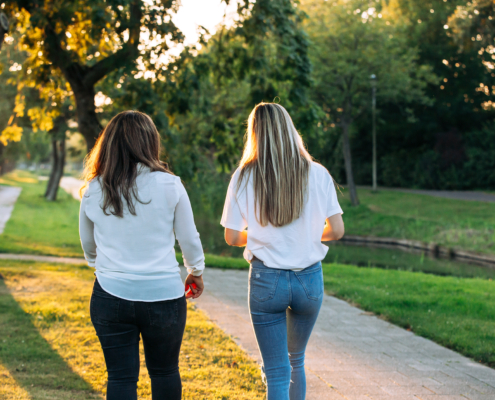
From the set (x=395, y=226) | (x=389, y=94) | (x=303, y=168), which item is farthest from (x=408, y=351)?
(x=389, y=94)

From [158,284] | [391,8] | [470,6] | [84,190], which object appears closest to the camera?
[158,284]

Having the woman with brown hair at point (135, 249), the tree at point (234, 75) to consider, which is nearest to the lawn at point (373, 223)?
the tree at point (234, 75)

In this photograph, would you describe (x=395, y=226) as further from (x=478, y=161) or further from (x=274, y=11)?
(x=274, y=11)

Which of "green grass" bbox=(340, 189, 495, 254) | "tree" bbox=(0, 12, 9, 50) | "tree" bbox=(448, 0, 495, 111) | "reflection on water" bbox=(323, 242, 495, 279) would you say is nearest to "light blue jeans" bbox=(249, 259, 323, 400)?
"tree" bbox=(0, 12, 9, 50)

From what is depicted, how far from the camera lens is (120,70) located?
8.66 m

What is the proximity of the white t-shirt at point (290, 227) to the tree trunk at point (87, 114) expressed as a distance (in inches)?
289

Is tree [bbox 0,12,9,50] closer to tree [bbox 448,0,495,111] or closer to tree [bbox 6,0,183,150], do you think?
tree [bbox 6,0,183,150]

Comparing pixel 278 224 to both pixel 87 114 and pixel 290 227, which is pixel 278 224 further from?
pixel 87 114

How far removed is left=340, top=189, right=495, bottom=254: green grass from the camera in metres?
19.4

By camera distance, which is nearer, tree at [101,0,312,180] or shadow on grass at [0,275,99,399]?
shadow on grass at [0,275,99,399]

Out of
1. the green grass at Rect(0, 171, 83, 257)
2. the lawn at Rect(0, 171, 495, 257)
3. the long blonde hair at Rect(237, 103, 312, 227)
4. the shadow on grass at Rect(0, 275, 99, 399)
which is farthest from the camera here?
the lawn at Rect(0, 171, 495, 257)

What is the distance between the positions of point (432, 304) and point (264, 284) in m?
5.39

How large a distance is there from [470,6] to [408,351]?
25.5 meters

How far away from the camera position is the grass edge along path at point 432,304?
5508 mm
